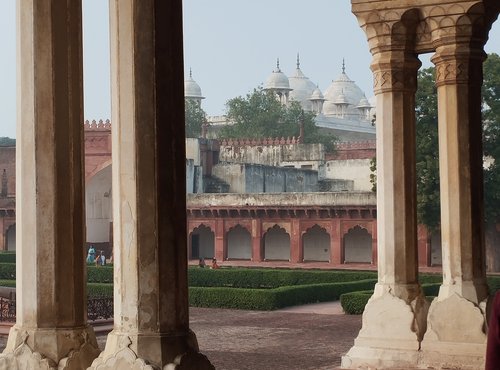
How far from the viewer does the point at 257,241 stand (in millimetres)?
35219

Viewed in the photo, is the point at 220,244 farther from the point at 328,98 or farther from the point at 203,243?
the point at 328,98

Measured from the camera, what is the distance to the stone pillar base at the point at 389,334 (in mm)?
7613

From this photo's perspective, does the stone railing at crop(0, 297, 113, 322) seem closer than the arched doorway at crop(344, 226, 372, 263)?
Yes

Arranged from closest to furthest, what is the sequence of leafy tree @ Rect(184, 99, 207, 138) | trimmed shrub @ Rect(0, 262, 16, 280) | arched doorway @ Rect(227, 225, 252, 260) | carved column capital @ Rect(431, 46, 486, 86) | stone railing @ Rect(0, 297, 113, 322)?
carved column capital @ Rect(431, 46, 486, 86) → stone railing @ Rect(0, 297, 113, 322) → trimmed shrub @ Rect(0, 262, 16, 280) → arched doorway @ Rect(227, 225, 252, 260) → leafy tree @ Rect(184, 99, 207, 138)

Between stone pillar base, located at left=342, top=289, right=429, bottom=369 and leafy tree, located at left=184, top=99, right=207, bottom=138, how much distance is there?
5160 centimetres

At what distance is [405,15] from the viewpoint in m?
7.94

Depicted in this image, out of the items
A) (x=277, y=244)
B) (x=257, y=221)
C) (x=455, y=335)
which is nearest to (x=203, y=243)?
(x=277, y=244)

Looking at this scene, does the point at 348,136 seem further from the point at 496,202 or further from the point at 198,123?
the point at 496,202

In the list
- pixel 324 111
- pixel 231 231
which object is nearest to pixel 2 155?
pixel 231 231

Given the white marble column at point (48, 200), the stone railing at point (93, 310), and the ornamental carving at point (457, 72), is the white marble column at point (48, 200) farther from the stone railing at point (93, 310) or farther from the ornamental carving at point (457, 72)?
the stone railing at point (93, 310)

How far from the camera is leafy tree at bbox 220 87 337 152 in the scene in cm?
5575

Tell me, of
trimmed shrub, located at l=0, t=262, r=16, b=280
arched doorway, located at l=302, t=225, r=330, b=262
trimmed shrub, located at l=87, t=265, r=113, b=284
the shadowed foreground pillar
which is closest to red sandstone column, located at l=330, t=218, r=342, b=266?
arched doorway, located at l=302, t=225, r=330, b=262

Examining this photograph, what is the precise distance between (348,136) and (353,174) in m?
17.7

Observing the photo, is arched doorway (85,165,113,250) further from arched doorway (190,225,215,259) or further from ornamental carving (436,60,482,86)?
ornamental carving (436,60,482,86)
